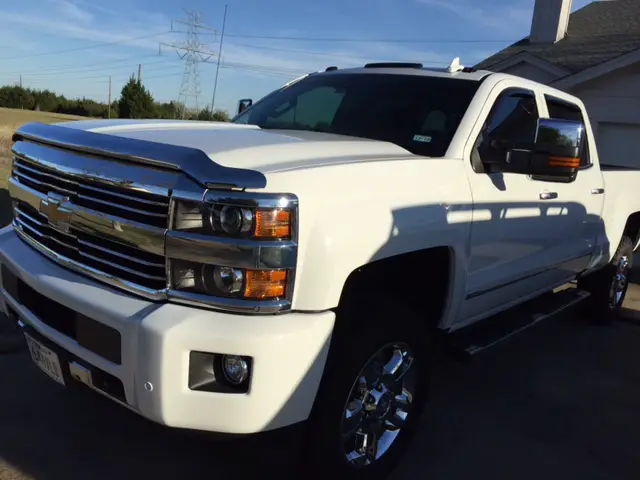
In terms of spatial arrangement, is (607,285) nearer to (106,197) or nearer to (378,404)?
(378,404)

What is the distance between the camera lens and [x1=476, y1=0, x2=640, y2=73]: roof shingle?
46.8 feet

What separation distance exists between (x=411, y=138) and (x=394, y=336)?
4.14ft

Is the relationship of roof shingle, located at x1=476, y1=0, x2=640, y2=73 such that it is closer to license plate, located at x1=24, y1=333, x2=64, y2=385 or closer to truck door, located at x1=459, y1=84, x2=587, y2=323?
truck door, located at x1=459, y1=84, x2=587, y2=323

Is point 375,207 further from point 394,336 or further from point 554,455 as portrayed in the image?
point 554,455

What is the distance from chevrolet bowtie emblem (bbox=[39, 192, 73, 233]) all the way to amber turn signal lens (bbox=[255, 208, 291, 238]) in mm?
915

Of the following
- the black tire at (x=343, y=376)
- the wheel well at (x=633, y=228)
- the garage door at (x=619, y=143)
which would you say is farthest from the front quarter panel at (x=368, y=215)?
the garage door at (x=619, y=143)

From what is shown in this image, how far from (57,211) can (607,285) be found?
5.13 metres

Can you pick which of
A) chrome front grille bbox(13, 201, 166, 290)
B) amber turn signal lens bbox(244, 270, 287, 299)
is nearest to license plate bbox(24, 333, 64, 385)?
chrome front grille bbox(13, 201, 166, 290)

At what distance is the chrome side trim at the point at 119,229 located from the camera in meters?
2.24

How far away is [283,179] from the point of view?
2260 millimetres

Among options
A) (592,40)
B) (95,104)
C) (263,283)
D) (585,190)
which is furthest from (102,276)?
(95,104)

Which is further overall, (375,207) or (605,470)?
(605,470)

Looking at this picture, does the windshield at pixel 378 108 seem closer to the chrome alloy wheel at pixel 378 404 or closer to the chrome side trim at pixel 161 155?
the chrome alloy wheel at pixel 378 404

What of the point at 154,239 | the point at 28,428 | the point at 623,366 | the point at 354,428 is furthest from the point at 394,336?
the point at 623,366
